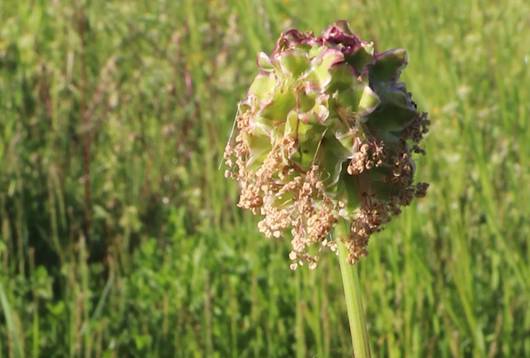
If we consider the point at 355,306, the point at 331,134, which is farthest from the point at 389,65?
the point at 355,306

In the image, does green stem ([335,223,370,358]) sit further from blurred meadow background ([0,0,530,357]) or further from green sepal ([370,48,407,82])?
blurred meadow background ([0,0,530,357])

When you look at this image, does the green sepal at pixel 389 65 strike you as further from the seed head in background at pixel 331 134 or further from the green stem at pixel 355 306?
the green stem at pixel 355 306

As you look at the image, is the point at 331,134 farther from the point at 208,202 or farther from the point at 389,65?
the point at 208,202

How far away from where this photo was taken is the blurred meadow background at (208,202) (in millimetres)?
2113

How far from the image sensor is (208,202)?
9.56 feet

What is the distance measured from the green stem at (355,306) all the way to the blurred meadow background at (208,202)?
751 mm

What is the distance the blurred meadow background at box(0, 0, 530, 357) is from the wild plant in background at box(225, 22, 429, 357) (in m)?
0.75

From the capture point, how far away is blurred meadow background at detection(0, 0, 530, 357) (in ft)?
6.93

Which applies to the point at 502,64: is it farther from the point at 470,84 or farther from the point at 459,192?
the point at 459,192

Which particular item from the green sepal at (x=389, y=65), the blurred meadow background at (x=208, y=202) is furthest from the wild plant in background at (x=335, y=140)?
the blurred meadow background at (x=208, y=202)

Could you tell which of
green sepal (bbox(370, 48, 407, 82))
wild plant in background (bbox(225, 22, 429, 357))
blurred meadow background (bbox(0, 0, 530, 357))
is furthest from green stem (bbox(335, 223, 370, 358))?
blurred meadow background (bbox(0, 0, 530, 357))

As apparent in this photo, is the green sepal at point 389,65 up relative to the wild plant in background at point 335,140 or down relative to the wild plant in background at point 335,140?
up

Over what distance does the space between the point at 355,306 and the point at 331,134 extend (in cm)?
16

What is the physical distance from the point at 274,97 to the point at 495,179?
6.32ft
